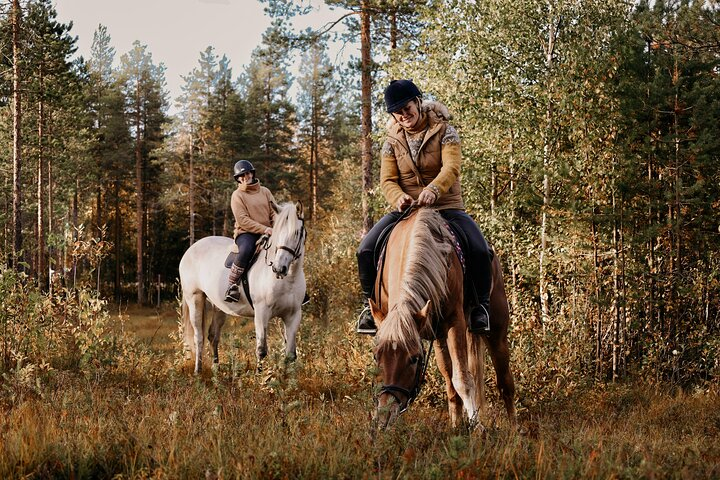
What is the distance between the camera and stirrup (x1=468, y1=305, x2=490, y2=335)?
16.1ft

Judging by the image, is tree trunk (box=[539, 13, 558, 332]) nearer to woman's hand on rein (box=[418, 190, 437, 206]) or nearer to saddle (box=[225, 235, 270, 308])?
saddle (box=[225, 235, 270, 308])

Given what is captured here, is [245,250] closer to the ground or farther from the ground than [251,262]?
farther from the ground

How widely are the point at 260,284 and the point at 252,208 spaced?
1215 millimetres

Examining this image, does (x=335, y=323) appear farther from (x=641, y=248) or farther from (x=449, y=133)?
(x=449, y=133)

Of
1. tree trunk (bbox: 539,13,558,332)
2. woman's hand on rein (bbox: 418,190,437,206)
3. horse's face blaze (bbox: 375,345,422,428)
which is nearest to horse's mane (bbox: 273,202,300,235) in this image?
woman's hand on rein (bbox: 418,190,437,206)

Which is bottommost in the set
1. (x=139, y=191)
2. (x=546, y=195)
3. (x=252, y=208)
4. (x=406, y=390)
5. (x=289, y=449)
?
(x=289, y=449)

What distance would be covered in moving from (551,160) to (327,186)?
3590 cm

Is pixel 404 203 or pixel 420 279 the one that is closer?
pixel 420 279

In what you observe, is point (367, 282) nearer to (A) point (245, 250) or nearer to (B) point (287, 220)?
(B) point (287, 220)

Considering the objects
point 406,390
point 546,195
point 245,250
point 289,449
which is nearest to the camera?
point 289,449

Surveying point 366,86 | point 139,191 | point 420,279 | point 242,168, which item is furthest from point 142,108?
point 420,279

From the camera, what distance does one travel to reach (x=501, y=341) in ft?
18.6

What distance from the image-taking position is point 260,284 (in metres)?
8.21

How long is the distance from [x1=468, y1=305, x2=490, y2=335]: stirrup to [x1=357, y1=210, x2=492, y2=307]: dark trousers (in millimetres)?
84
